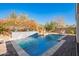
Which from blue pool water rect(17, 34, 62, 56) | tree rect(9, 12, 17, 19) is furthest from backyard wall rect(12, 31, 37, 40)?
tree rect(9, 12, 17, 19)

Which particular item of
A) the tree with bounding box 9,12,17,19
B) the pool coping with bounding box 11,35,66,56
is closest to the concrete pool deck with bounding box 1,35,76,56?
the pool coping with bounding box 11,35,66,56

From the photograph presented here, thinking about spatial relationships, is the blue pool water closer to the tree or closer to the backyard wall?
the backyard wall

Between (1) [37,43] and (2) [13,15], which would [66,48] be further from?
(2) [13,15]

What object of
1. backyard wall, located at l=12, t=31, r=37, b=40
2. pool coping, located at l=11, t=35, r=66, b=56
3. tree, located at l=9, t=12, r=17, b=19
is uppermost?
tree, located at l=9, t=12, r=17, b=19

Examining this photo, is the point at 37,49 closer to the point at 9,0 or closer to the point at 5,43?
the point at 5,43

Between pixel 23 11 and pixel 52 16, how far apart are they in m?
0.24

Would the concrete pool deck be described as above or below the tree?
below

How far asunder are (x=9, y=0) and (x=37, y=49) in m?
0.45

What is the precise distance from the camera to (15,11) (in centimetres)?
147

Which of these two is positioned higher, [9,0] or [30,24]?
[9,0]

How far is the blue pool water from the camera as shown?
1458 millimetres

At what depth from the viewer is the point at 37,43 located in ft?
4.82

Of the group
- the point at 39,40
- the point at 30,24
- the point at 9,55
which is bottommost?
the point at 9,55

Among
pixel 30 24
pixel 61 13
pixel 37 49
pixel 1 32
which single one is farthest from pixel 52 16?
pixel 1 32
